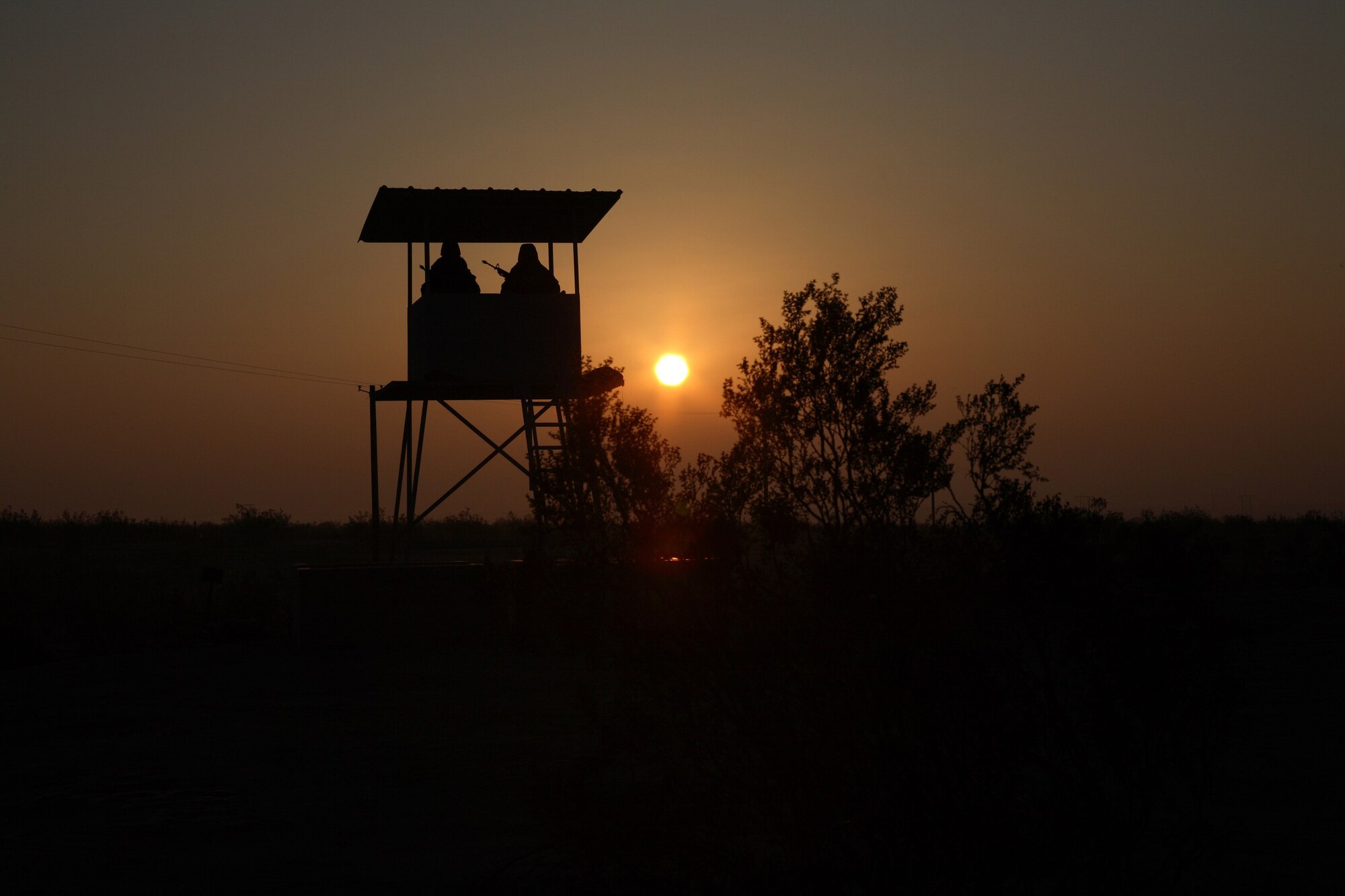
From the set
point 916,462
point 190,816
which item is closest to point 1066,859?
point 916,462

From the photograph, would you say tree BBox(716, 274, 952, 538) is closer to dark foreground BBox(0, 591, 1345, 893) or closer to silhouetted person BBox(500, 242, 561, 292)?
dark foreground BBox(0, 591, 1345, 893)

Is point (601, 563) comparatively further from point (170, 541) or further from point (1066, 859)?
point (170, 541)

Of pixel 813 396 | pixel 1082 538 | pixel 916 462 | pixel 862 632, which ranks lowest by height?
pixel 862 632

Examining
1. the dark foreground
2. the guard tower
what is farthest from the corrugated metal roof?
the dark foreground

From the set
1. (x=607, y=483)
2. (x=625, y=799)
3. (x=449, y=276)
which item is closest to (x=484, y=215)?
(x=449, y=276)

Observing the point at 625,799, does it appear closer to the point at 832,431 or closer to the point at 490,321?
the point at 832,431

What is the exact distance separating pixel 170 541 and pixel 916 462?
53679mm

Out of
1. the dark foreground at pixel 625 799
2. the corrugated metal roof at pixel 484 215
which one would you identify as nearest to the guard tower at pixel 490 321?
the corrugated metal roof at pixel 484 215

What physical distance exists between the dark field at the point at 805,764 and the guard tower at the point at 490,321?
308 inches

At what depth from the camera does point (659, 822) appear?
5.68m

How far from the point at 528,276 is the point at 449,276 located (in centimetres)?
114

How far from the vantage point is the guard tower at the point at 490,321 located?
59.6 ft

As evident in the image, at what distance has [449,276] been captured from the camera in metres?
18.3

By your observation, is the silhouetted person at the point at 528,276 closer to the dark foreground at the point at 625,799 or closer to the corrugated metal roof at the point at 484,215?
the corrugated metal roof at the point at 484,215
